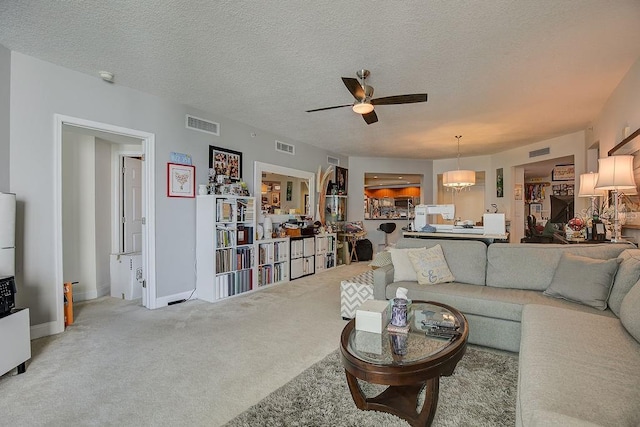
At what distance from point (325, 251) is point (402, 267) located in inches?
125

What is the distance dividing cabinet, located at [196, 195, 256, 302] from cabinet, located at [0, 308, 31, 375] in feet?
6.37

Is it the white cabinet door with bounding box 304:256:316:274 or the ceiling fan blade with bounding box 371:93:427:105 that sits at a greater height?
the ceiling fan blade with bounding box 371:93:427:105

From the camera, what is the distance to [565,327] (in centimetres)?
179

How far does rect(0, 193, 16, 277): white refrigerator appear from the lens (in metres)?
2.37

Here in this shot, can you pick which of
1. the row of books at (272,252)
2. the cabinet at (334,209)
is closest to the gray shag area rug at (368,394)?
the row of books at (272,252)

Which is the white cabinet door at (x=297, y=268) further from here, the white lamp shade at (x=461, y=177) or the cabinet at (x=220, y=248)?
the white lamp shade at (x=461, y=177)

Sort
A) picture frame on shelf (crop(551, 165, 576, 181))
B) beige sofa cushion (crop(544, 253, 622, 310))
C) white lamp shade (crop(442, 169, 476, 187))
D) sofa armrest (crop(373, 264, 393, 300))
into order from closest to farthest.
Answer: beige sofa cushion (crop(544, 253, 622, 310))
sofa armrest (crop(373, 264, 393, 300))
white lamp shade (crop(442, 169, 476, 187))
picture frame on shelf (crop(551, 165, 576, 181))

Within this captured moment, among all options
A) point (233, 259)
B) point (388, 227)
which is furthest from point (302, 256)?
point (388, 227)

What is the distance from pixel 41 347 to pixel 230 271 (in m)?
1.98

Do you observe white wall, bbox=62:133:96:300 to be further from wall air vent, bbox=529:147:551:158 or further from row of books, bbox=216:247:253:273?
wall air vent, bbox=529:147:551:158

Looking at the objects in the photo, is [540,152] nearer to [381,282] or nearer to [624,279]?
[624,279]

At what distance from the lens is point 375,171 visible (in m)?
7.89

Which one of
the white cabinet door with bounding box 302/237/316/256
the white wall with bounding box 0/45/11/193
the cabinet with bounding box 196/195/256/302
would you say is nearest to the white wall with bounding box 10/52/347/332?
the white wall with bounding box 0/45/11/193

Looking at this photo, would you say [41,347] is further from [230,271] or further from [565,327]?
[565,327]
